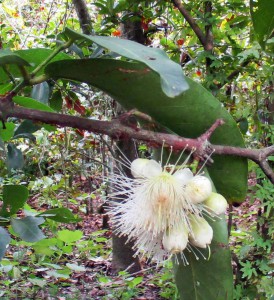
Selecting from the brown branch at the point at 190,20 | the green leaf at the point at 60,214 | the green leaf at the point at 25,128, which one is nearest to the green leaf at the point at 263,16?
the green leaf at the point at 60,214

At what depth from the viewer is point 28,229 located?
0.81 meters

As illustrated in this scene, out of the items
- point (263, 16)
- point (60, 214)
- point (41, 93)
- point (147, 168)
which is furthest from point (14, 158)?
point (263, 16)

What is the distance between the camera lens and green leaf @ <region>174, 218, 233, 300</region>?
64cm

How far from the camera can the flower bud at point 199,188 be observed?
24.6 inches

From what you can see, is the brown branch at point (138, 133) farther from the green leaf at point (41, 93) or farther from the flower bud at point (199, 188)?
the green leaf at point (41, 93)

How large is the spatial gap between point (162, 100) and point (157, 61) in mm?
168

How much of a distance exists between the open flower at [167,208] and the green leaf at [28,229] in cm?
18

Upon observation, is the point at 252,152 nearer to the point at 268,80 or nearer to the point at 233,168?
the point at 233,168

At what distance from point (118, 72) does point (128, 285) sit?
1552 mm

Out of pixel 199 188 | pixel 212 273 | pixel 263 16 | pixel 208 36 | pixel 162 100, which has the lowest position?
pixel 212 273

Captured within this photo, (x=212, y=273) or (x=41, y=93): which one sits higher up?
(x=41, y=93)

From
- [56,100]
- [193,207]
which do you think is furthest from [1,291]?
[193,207]

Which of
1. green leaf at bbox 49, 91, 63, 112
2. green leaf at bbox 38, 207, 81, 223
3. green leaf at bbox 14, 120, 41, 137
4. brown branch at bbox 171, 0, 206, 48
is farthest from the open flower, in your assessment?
brown branch at bbox 171, 0, 206, 48

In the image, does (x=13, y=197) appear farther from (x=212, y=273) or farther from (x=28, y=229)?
(x=212, y=273)
